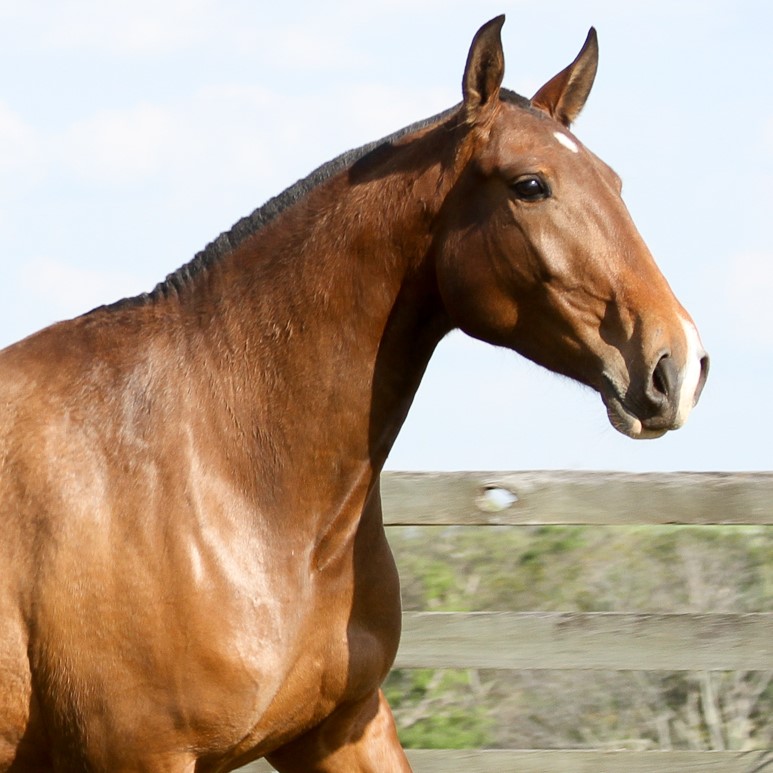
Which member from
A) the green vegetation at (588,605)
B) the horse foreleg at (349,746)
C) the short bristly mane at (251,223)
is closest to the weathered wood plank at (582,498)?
the horse foreleg at (349,746)

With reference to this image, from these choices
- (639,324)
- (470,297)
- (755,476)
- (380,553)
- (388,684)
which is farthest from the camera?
(388,684)

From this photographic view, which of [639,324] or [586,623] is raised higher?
[639,324]

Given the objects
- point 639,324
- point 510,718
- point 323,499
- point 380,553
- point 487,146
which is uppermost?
point 487,146

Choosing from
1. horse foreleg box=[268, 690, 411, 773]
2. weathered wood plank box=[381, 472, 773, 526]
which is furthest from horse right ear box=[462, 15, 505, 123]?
weathered wood plank box=[381, 472, 773, 526]

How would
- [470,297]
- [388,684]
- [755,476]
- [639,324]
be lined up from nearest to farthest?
[639,324]
[470,297]
[755,476]
[388,684]

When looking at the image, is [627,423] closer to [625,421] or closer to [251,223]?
[625,421]

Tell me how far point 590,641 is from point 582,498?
18.1 inches

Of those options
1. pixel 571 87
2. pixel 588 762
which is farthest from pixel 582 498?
pixel 571 87

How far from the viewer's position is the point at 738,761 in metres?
4.30

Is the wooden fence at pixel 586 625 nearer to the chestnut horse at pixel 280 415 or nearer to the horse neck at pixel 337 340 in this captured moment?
the chestnut horse at pixel 280 415

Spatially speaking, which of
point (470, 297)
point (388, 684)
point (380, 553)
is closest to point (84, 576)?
point (380, 553)

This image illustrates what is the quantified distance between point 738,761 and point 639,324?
211 centimetres

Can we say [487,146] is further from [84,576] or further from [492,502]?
[492,502]

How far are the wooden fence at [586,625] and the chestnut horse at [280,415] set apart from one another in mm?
Answer: 1057
